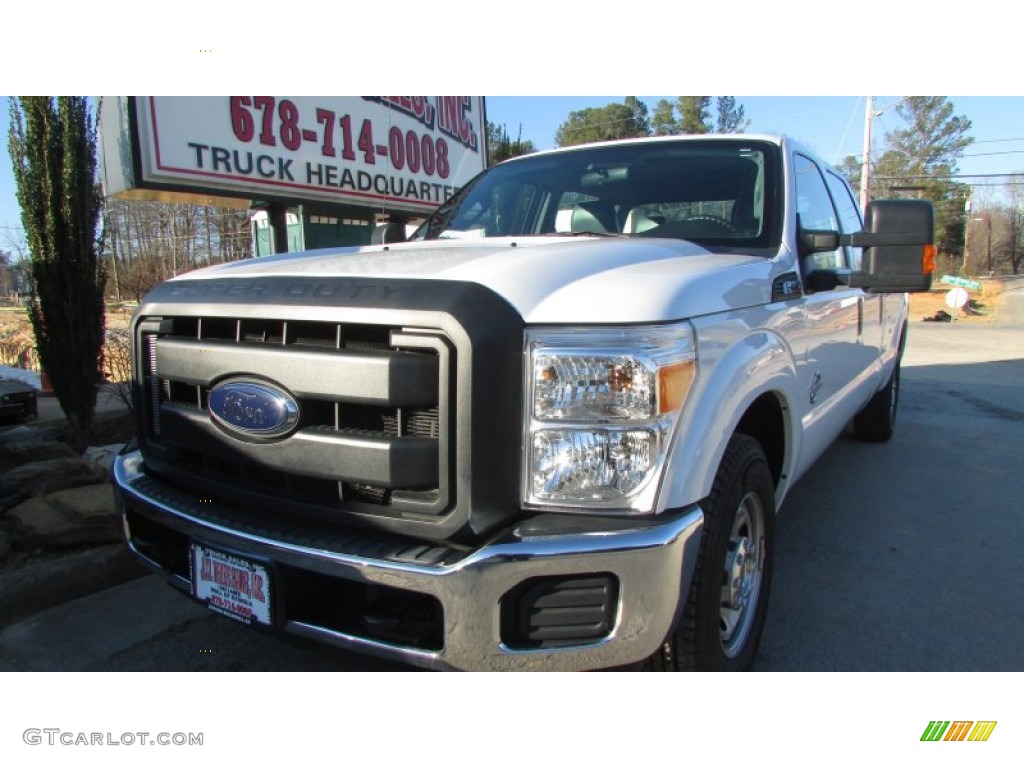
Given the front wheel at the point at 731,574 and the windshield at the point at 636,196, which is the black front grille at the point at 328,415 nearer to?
the front wheel at the point at 731,574

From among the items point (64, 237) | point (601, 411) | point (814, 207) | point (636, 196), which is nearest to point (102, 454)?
point (64, 237)

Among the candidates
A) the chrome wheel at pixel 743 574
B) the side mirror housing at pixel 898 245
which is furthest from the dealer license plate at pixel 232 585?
the side mirror housing at pixel 898 245

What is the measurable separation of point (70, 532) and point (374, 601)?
236cm

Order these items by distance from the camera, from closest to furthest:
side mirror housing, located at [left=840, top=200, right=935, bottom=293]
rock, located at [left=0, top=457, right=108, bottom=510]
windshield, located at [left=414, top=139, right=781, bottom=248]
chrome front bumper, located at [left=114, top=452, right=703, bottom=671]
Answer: chrome front bumper, located at [left=114, top=452, right=703, bottom=671] < side mirror housing, located at [left=840, top=200, right=935, bottom=293] < windshield, located at [left=414, top=139, right=781, bottom=248] < rock, located at [left=0, top=457, right=108, bottom=510]

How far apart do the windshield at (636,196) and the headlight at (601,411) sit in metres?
1.19

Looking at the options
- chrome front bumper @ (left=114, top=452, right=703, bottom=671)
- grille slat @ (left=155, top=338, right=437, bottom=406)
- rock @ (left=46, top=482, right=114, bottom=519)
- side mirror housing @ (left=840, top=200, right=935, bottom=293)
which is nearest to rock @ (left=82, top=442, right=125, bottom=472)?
rock @ (left=46, top=482, right=114, bottom=519)

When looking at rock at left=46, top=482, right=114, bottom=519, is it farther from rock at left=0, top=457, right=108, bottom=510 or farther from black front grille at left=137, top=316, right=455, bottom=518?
black front grille at left=137, top=316, right=455, bottom=518

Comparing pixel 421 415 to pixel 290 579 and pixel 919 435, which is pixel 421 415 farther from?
pixel 919 435

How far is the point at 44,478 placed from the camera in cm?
382

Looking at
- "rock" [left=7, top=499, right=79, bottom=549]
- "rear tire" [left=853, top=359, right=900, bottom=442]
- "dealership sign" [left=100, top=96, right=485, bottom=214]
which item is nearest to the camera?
"rock" [left=7, top=499, right=79, bottom=549]

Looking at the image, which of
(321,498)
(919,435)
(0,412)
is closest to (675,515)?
(321,498)

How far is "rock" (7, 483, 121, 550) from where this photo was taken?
330 centimetres

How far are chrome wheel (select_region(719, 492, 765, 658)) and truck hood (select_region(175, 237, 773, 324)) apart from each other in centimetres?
71

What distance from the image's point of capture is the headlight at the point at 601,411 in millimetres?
1622
